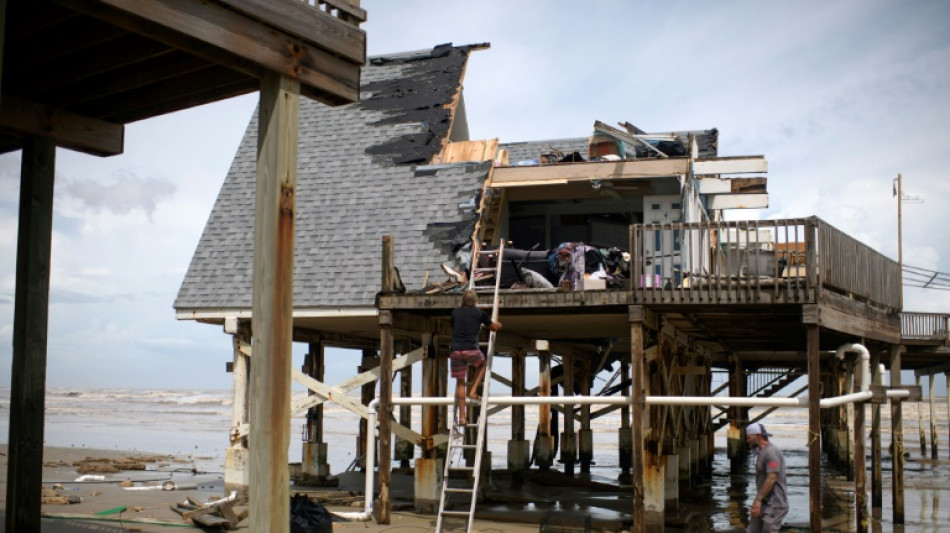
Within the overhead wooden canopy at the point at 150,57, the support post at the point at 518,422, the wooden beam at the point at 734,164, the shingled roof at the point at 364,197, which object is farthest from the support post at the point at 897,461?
the overhead wooden canopy at the point at 150,57

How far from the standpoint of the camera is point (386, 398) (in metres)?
14.9

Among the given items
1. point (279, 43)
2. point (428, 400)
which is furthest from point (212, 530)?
point (279, 43)

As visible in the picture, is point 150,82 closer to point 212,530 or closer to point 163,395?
point 212,530

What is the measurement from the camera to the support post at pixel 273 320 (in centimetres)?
640

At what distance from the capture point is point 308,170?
20.7 m

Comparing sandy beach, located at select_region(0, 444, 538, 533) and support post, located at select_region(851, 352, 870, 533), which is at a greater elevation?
support post, located at select_region(851, 352, 870, 533)

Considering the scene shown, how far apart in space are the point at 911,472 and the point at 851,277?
1633 centimetres

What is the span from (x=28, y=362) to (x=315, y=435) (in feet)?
48.9

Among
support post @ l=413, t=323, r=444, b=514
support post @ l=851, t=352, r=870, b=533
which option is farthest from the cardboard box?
support post @ l=851, t=352, r=870, b=533

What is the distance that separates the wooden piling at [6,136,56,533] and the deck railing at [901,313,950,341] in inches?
1083

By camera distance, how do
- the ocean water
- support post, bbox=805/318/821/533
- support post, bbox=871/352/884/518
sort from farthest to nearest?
1. the ocean water
2. support post, bbox=871/352/884/518
3. support post, bbox=805/318/821/533

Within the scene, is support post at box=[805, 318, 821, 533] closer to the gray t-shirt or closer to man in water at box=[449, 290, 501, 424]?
the gray t-shirt

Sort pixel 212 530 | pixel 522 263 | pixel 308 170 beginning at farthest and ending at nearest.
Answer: pixel 308 170
pixel 522 263
pixel 212 530

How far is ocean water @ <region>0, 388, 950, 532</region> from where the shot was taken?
17922 mm
